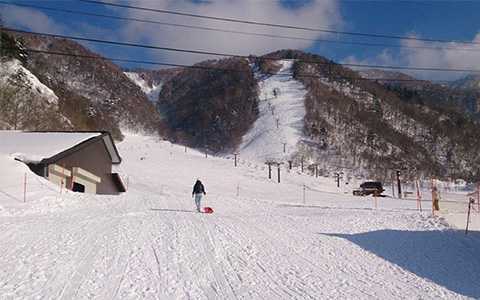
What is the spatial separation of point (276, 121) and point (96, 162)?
351ft

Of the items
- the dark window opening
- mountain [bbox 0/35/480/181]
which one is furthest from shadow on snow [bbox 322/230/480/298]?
mountain [bbox 0/35/480/181]

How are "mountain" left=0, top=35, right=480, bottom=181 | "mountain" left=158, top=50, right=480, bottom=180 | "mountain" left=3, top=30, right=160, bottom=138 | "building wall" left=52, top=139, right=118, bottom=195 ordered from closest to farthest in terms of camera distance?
"building wall" left=52, top=139, right=118, bottom=195, "mountain" left=3, top=30, right=160, bottom=138, "mountain" left=0, top=35, right=480, bottom=181, "mountain" left=158, top=50, right=480, bottom=180

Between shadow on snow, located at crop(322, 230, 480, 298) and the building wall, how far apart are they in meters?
22.1

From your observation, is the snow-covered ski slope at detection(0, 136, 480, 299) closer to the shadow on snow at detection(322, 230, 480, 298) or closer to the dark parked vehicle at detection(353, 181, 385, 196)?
the shadow on snow at detection(322, 230, 480, 298)

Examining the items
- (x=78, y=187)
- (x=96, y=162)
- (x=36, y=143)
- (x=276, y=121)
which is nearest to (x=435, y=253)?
(x=78, y=187)

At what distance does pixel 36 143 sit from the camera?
32531mm

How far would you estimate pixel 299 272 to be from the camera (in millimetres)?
11062

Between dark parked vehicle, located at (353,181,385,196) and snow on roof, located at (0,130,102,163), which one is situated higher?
snow on roof, located at (0,130,102,163)

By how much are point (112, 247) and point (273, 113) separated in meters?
139

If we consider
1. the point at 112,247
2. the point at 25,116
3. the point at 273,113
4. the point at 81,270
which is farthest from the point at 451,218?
the point at 273,113

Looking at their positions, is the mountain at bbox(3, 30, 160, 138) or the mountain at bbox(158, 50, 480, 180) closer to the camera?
the mountain at bbox(3, 30, 160, 138)

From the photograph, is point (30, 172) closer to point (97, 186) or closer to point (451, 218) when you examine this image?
point (97, 186)

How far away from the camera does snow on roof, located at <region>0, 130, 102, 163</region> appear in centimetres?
2947

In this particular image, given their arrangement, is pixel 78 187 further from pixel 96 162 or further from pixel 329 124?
pixel 329 124
